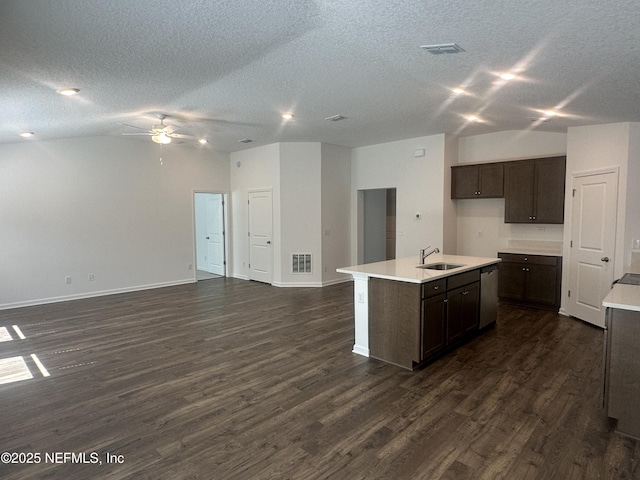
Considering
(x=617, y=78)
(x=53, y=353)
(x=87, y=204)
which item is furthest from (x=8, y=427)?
(x=617, y=78)

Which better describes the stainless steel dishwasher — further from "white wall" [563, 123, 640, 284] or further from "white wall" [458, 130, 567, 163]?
"white wall" [458, 130, 567, 163]

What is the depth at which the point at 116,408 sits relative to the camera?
9.30ft

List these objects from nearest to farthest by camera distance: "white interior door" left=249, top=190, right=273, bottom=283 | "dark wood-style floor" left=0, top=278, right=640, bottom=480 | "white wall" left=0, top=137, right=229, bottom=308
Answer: "dark wood-style floor" left=0, top=278, right=640, bottom=480
"white wall" left=0, top=137, right=229, bottom=308
"white interior door" left=249, top=190, right=273, bottom=283

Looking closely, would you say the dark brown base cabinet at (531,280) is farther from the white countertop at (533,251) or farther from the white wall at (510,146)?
the white wall at (510,146)

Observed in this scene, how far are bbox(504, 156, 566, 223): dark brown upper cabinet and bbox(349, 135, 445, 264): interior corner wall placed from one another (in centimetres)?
110

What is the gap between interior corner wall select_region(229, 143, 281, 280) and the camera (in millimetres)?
7477

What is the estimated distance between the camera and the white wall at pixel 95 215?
5.97 m

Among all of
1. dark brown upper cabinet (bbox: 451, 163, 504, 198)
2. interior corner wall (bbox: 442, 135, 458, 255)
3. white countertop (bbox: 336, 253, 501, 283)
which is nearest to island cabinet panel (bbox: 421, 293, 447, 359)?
white countertop (bbox: 336, 253, 501, 283)

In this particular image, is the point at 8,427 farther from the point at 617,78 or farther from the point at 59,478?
the point at 617,78

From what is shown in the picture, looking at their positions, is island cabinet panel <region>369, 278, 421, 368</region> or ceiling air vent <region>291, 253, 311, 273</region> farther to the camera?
ceiling air vent <region>291, 253, 311, 273</region>

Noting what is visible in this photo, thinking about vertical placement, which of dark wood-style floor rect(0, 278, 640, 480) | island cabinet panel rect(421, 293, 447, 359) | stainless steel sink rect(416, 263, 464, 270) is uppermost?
stainless steel sink rect(416, 263, 464, 270)

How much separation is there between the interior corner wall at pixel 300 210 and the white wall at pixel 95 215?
1.99 metres

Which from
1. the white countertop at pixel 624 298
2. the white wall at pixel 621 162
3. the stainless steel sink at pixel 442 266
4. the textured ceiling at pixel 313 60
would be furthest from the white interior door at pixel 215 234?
the white countertop at pixel 624 298

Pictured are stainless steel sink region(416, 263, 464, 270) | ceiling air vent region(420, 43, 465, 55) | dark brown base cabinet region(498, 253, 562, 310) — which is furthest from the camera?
dark brown base cabinet region(498, 253, 562, 310)
